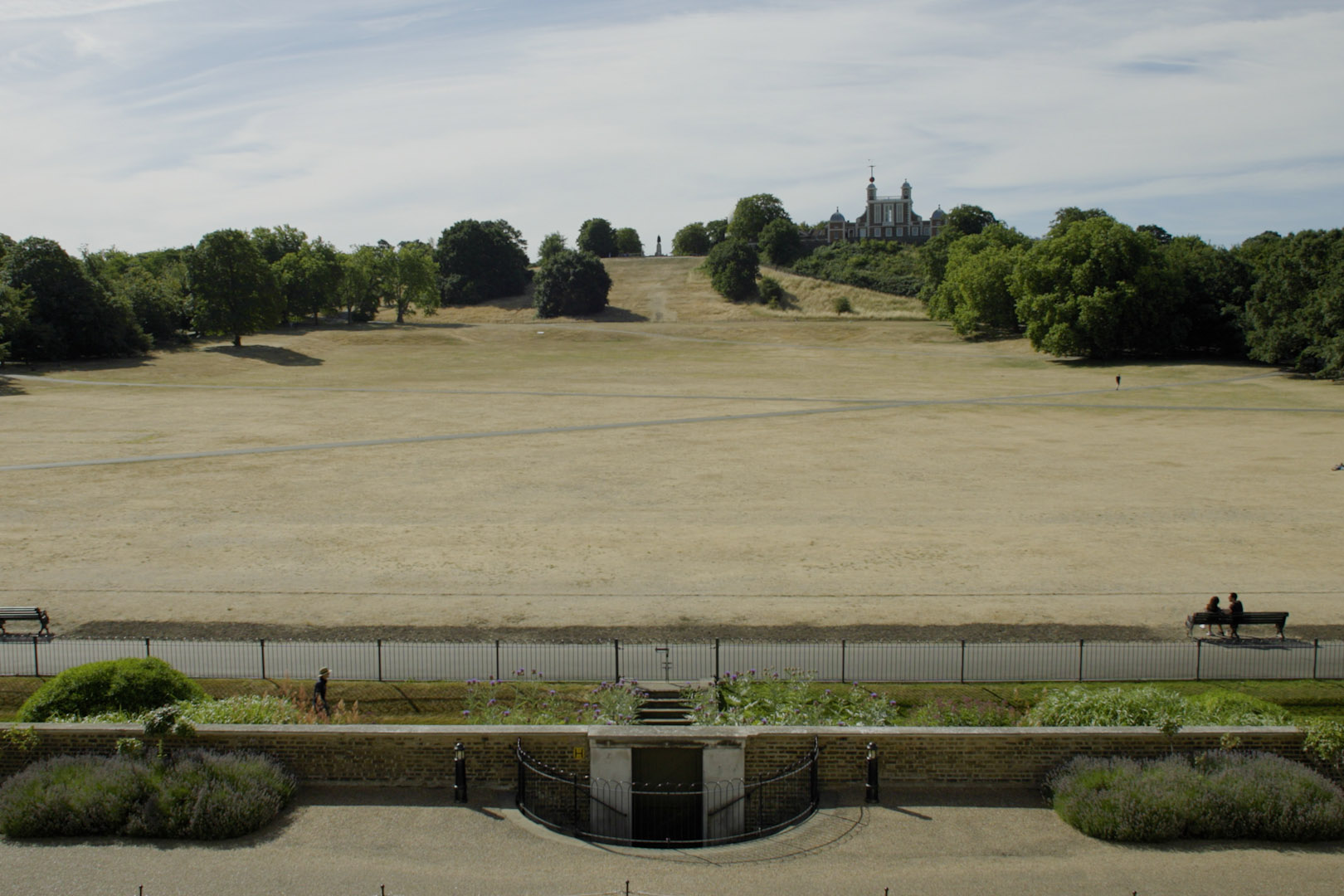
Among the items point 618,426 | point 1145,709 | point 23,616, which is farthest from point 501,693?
point 618,426

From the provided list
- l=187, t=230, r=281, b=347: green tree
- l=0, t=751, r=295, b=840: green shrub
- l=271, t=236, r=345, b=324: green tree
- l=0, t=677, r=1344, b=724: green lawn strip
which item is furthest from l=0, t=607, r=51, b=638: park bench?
l=271, t=236, r=345, b=324: green tree

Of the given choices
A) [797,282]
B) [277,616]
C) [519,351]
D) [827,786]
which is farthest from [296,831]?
[797,282]

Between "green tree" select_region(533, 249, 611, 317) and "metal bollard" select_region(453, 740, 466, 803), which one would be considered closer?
"metal bollard" select_region(453, 740, 466, 803)

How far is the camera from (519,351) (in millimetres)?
87875

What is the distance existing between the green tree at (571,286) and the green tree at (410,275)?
13.3 m

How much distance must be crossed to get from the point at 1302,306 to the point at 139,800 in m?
76.5

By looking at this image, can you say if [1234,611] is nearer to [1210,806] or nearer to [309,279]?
[1210,806]

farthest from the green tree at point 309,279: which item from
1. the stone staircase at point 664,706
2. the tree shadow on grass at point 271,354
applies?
the stone staircase at point 664,706

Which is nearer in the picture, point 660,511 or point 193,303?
point 660,511

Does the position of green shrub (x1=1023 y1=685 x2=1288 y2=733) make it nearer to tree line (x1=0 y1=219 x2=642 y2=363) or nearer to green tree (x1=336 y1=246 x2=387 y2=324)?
tree line (x1=0 y1=219 x2=642 y2=363)

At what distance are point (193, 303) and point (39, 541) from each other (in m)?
63.0

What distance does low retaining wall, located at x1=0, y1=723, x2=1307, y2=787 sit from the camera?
13359mm

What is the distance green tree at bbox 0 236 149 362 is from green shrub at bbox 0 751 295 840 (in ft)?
231

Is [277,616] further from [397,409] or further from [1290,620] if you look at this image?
[397,409]
